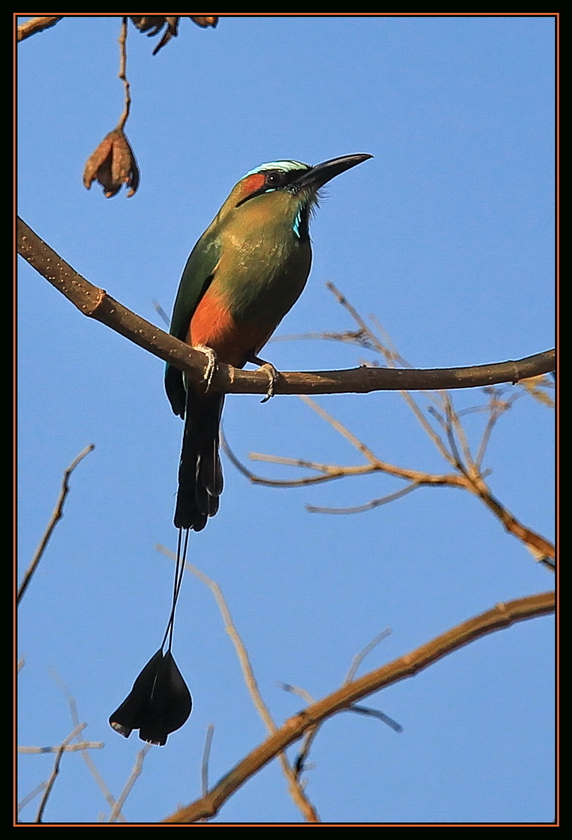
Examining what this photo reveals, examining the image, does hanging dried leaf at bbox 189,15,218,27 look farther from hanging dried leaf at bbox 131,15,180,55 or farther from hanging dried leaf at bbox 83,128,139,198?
hanging dried leaf at bbox 83,128,139,198

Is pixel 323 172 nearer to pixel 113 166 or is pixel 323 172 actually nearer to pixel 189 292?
pixel 189 292

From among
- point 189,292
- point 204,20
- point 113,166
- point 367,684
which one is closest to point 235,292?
point 189,292

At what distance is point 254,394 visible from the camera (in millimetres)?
2807

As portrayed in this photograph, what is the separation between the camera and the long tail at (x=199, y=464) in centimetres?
311

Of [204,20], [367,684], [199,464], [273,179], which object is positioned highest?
[273,179]

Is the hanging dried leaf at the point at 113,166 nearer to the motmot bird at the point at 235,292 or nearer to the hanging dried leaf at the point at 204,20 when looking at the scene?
the hanging dried leaf at the point at 204,20

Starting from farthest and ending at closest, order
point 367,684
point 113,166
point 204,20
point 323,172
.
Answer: point 323,172
point 113,166
point 204,20
point 367,684

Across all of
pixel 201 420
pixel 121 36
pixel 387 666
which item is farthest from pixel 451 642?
pixel 201 420

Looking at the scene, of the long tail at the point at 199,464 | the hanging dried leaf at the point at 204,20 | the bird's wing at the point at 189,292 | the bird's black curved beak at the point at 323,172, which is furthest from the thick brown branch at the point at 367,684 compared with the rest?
the bird's black curved beak at the point at 323,172

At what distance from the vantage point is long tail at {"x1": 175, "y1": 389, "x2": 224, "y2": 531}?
3.11 meters

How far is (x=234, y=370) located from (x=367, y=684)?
1.38 m

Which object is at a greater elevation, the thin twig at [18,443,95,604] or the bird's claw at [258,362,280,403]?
the bird's claw at [258,362,280,403]

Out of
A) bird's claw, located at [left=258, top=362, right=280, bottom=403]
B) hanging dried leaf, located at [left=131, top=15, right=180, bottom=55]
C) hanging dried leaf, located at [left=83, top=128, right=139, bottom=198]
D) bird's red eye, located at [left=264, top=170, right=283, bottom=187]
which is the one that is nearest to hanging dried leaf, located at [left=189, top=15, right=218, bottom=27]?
hanging dried leaf, located at [left=131, top=15, right=180, bottom=55]

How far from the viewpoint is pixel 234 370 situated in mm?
2729
